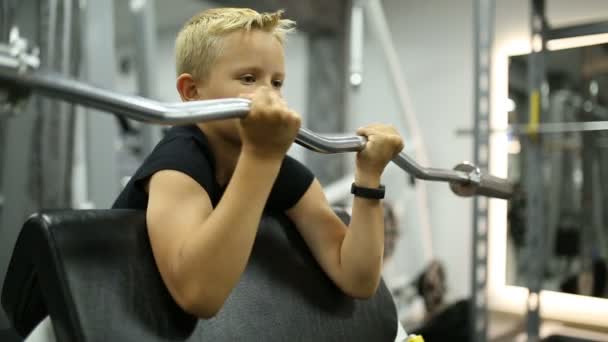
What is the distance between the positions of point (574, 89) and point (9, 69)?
2.43 meters

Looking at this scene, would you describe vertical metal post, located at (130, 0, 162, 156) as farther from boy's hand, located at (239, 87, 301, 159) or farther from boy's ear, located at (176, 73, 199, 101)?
boy's hand, located at (239, 87, 301, 159)

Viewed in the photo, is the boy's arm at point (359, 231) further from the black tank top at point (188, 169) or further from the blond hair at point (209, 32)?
the blond hair at point (209, 32)

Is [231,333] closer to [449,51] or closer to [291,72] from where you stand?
[449,51]

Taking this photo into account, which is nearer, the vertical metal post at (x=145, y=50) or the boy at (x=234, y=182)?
the boy at (x=234, y=182)

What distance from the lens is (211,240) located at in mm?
521

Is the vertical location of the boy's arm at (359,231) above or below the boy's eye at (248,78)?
below

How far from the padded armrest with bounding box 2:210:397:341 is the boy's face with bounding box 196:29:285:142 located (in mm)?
186

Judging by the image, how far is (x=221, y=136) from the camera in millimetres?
688

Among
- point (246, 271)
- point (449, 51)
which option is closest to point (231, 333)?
point (246, 271)

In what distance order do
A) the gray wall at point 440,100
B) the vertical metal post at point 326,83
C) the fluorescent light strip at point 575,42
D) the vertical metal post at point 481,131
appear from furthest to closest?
the vertical metal post at point 326,83
the gray wall at point 440,100
the fluorescent light strip at point 575,42
the vertical metal post at point 481,131

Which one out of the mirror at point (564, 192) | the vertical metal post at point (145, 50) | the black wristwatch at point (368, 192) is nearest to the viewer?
the black wristwatch at point (368, 192)

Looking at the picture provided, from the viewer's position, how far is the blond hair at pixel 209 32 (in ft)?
2.14

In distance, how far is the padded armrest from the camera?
501 mm

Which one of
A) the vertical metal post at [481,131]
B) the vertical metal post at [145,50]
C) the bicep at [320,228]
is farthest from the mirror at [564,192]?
the bicep at [320,228]
